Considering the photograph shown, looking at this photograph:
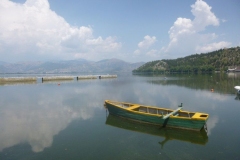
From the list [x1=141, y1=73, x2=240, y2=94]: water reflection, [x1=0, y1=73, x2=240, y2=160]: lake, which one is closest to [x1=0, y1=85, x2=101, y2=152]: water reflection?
[x1=0, y1=73, x2=240, y2=160]: lake

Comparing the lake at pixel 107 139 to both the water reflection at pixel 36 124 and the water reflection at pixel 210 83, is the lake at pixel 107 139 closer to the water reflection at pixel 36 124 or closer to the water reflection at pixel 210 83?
the water reflection at pixel 36 124

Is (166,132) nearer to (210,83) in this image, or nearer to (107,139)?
(107,139)

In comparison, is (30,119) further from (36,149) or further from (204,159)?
(204,159)

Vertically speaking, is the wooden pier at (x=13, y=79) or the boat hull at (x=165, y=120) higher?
the wooden pier at (x=13, y=79)

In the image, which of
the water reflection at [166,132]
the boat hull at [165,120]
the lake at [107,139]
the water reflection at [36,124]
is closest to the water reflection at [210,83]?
the lake at [107,139]

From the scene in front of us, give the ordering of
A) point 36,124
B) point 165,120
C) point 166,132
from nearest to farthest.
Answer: point 166,132
point 165,120
point 36,124

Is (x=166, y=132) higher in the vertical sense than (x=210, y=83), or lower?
lower

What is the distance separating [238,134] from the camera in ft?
58.5

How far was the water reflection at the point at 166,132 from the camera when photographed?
56.2ft

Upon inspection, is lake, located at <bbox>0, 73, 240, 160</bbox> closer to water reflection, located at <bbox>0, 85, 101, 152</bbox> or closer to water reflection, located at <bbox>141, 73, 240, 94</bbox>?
water reflection, located at <bbox>0, 85, 101, 152</bbox>

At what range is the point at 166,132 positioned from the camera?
18953mm

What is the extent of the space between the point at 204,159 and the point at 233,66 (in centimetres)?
17820

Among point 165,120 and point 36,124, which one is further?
point 36,124

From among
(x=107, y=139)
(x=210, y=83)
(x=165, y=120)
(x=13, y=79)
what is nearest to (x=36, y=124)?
(x=107, y=139)
